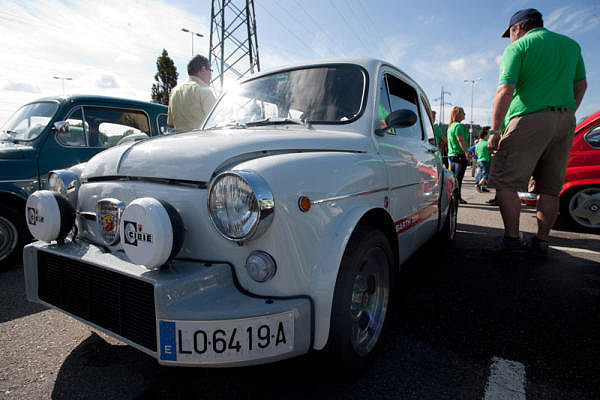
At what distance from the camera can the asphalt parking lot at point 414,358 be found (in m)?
1.54

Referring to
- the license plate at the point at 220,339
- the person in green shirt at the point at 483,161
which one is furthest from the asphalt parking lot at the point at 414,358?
the person in green shirt at the point at 483,161

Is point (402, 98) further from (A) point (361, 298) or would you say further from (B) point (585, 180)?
(B) point (585, 180)

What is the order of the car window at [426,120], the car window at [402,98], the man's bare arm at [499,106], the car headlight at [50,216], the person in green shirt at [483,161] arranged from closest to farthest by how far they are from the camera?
the car headlight at [50,216] → the car window at [402,98] → the man's bare arm at [499,106] → the car window at [426,120] → the person in green shirt at [483,161]

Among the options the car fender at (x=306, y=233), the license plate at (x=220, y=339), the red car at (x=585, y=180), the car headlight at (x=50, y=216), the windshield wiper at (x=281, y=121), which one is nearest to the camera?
the license plate at (x=220, y=339)

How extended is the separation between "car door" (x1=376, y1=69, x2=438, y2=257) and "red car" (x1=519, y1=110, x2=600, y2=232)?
3.19 meters

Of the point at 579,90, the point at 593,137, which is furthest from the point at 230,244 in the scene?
the point at 593,137

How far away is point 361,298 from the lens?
1695mm

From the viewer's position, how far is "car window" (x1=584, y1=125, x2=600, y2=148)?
479cm

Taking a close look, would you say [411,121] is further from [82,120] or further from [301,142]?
[82,120]

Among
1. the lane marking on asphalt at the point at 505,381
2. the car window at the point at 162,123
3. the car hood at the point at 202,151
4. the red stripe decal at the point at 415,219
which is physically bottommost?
the lane marking on asphalt at the point at 505,381

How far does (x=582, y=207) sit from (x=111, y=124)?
6553 mm

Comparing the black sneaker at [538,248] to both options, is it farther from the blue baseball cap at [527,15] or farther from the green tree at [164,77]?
the green tree at [164,77]

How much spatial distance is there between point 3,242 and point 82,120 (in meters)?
1.56

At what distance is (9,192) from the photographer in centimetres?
325
